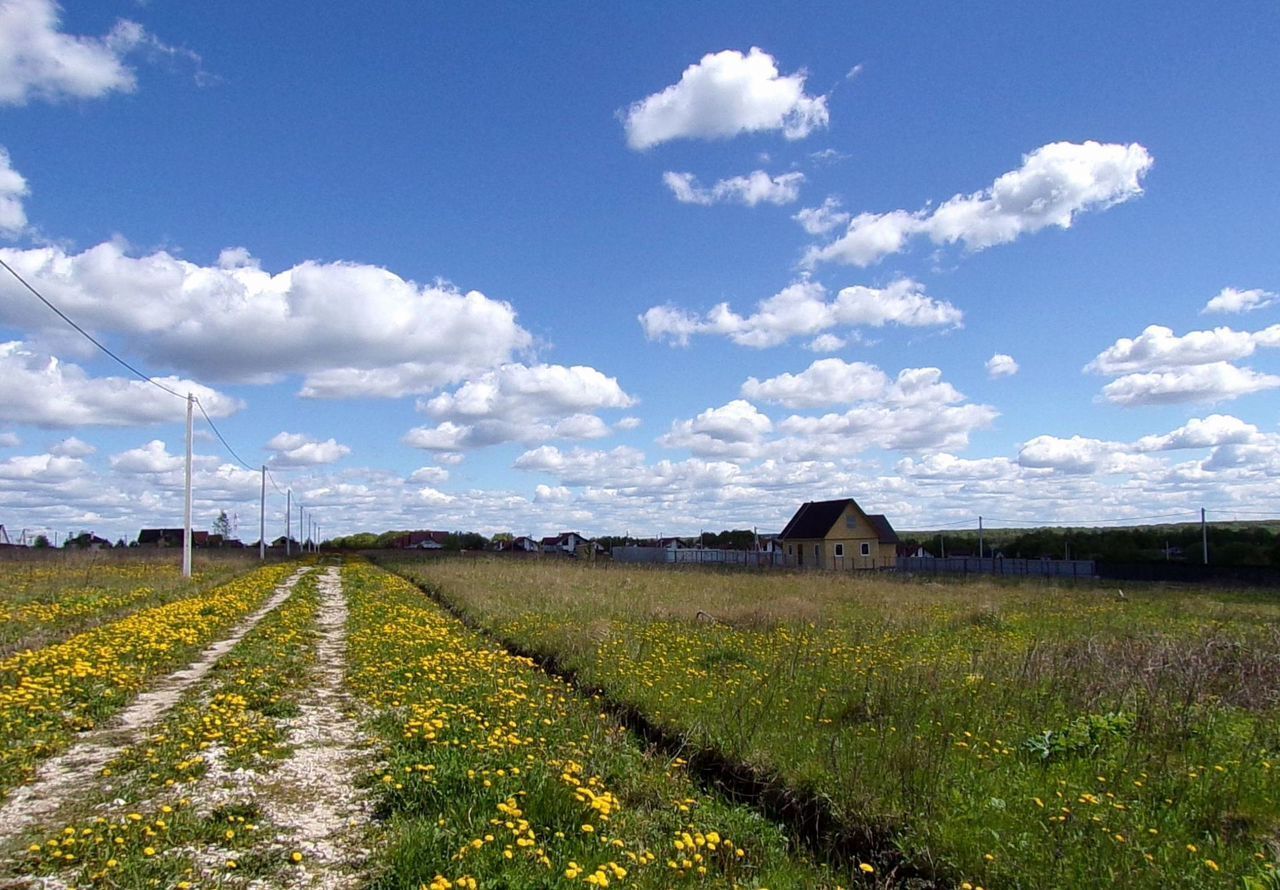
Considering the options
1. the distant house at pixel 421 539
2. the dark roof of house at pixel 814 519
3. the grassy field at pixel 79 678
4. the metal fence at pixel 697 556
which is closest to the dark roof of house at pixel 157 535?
the distant house at pixel 421 539

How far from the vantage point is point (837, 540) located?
63188mm

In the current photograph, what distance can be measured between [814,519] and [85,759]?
62072 mm

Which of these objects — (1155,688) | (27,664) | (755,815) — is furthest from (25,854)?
(1155,688)

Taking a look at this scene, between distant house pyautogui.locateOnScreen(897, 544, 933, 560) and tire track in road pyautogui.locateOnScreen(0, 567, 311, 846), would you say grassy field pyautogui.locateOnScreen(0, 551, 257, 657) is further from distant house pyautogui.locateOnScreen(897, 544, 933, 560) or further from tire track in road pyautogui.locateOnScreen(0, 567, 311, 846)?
distant house pyautogui.locateOnScreen(897, 544, 933, 560)

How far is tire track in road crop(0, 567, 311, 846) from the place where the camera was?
5.40 metres

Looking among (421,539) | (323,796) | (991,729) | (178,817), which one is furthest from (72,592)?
(421,539)

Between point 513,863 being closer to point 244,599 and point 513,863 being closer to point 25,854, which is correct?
point 25,854

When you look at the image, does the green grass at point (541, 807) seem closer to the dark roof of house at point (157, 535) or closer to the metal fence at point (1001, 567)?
the metal fence at point (1001, 567)

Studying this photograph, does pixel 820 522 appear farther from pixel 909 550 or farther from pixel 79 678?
pixel 79 678

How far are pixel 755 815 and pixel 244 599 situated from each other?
1875cm

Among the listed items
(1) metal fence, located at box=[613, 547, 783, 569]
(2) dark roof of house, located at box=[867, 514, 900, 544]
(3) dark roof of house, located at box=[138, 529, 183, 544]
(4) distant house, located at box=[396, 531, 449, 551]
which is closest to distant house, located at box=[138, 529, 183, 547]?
(3) dark roof of house, located at box=[138, 529, 183, 544]

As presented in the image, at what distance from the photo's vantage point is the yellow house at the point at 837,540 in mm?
62875

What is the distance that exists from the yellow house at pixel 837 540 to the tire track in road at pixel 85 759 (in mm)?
54001

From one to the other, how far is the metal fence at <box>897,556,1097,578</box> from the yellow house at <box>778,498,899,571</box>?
4782 mm
